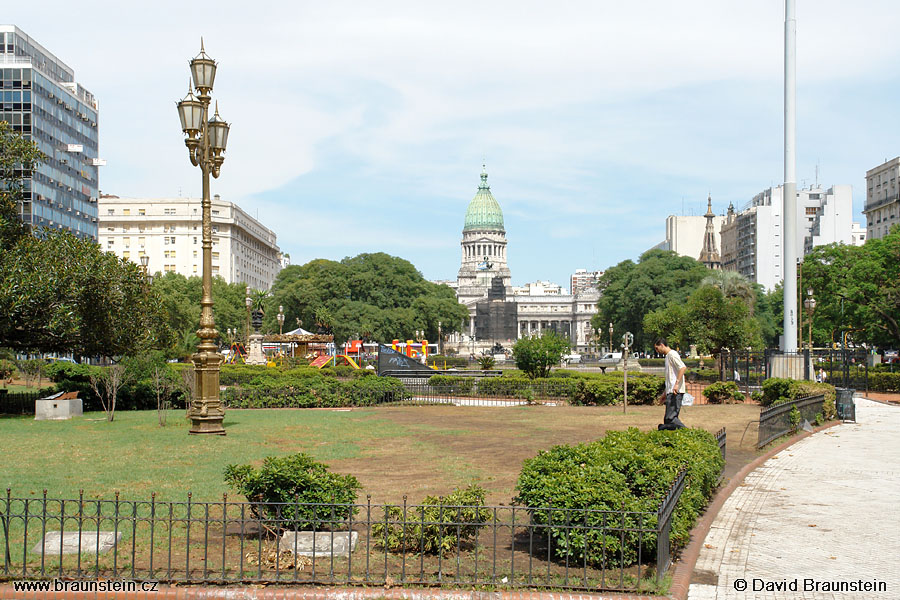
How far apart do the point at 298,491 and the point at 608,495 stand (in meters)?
2.79

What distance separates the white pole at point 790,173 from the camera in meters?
27.3

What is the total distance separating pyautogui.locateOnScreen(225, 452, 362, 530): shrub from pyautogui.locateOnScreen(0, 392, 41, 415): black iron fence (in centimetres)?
1748

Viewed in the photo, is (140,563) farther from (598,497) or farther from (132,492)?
(598,497)

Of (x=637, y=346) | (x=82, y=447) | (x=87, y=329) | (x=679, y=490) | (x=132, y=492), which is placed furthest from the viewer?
(x=637, y=346)

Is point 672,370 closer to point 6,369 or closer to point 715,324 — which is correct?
point 715,324

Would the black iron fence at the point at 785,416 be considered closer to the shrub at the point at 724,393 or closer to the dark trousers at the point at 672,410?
the dark trousers at the point at 672,410

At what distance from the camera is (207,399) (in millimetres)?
16719

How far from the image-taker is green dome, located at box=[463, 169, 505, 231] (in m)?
185

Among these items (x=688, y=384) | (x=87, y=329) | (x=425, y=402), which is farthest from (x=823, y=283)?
(x=87, y=329)

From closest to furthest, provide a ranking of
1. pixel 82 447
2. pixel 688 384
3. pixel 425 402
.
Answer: pixel 82 447
pixel 425 402
pixel 688 384

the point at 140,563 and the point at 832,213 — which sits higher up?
the point at 832,213

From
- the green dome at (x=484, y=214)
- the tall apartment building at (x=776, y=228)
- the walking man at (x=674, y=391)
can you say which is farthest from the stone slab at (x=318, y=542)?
the green dome at (x=484, y=214)

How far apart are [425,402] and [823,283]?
3362cm

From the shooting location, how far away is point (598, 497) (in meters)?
7.44
